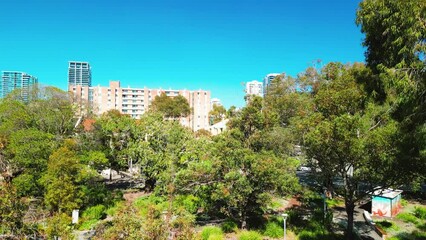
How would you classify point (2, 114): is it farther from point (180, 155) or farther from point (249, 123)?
point (249, 123)

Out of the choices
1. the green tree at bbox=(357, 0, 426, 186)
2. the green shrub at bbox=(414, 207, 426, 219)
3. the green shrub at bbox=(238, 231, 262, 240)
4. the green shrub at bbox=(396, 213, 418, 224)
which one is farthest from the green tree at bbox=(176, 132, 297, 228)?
the green shrub at bbox=(414, 207, 426, 219)

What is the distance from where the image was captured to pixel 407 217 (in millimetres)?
19188

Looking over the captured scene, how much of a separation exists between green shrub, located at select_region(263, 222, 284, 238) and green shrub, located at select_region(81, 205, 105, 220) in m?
9.52

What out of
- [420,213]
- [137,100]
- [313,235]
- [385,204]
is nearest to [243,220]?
[313,235]

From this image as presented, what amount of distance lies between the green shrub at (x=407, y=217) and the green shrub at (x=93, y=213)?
18.2 m

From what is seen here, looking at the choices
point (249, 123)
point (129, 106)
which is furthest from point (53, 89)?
point (129, 106)

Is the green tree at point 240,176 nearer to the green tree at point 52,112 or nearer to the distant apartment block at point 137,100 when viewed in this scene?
the green tree at point 52,112

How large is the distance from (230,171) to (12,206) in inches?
351

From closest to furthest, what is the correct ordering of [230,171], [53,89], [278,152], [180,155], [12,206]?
[12,206], [230,171], [278,152], [180,155], [53,89]

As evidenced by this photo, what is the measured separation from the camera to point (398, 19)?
28.2ft

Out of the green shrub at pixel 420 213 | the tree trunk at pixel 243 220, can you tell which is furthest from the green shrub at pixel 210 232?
the green shrub at pixel 420 213

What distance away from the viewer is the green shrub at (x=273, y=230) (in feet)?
50.5

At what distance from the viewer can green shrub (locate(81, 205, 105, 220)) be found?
17.7 metres

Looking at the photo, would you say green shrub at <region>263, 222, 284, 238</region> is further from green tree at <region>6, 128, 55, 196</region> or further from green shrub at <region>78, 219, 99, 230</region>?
green tree at <region>6, 128, 55, 196</region>
